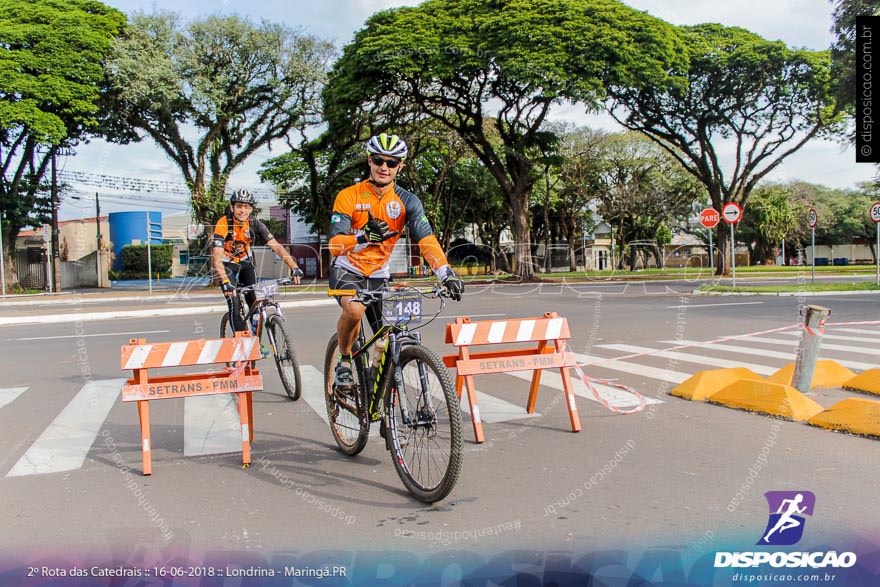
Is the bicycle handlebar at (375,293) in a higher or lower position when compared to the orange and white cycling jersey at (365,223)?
lower

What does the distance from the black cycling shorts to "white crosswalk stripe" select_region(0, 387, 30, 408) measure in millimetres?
4448

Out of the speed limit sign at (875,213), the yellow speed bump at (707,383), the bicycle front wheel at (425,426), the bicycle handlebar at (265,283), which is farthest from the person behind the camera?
the speed limit sign at (875,213)

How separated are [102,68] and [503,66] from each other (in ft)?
60.3

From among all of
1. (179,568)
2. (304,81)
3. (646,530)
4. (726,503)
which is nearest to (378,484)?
(179,568)

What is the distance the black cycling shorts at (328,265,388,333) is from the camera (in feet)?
14.7

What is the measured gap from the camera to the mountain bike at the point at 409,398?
12.0 ft

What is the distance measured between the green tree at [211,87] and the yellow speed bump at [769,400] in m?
27.9

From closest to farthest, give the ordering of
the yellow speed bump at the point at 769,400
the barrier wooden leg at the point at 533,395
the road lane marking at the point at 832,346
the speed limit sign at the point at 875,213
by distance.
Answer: the yellow speed bump at the point at 769,400
the barrier wooden leg at the point at 533,395
the road lane marking at the point at 832,346
the speed limit sign at the point at 875,213

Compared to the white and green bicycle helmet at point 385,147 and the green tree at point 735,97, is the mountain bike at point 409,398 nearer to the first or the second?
the white and green bicycle helmet at point 385,147

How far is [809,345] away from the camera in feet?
20.6

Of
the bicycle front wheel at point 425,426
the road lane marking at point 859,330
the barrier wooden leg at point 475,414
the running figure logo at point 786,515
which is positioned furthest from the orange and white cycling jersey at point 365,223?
the road lane marking at point 859,330

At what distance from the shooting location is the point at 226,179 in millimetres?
32906

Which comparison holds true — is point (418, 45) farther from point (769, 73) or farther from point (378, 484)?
point (378, 484)

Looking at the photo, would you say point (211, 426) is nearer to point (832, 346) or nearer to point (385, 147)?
point (385, 147)
